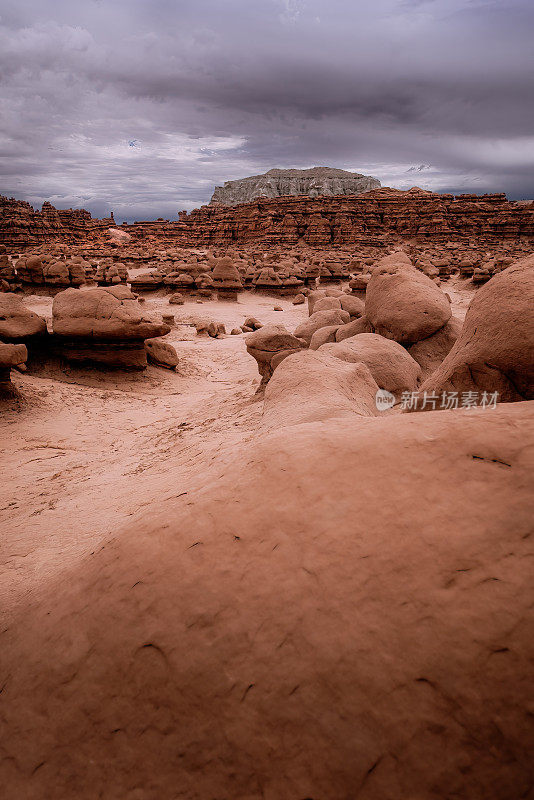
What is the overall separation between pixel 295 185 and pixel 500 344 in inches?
2729

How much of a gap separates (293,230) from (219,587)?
41158 millimetres

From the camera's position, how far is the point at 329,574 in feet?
3.91

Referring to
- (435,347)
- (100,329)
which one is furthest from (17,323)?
(435,347)

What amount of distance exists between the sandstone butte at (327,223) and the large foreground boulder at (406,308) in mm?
33168

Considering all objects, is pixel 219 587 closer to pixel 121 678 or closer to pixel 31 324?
pixel 121 678

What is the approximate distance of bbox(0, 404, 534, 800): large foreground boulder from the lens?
35.9 inches

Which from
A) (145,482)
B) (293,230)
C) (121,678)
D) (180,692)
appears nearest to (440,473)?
(180,692)

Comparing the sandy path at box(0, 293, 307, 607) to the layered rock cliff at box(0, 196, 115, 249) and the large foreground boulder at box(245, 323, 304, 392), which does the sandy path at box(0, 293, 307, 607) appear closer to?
the large foreground boulder at box(245, 323, 304, 392)

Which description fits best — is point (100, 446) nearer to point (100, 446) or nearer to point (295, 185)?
point (100, 446)

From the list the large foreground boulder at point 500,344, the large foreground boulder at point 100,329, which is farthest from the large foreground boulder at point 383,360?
the large foreground boulder at point 100,329

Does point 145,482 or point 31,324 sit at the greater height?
point 31,324

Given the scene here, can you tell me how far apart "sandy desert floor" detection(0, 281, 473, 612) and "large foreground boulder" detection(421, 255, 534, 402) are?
1639 millimetres

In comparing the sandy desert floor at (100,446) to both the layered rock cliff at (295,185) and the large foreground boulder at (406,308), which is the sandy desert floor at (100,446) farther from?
the layered rock cliff at (295,185)

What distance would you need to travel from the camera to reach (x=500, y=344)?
108 inches
